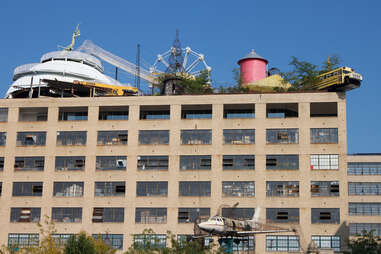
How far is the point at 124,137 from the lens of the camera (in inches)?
3420

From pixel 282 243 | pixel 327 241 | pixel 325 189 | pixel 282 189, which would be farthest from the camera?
pixel 282 189

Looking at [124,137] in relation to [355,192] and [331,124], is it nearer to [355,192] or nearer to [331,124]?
[331,124]

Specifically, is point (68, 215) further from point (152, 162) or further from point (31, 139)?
point (152, 162)

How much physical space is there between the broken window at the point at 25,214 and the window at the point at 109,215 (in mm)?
8715

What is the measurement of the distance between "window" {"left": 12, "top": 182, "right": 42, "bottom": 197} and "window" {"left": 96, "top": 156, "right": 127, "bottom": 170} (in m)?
9.27

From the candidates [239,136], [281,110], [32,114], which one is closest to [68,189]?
[32,114]

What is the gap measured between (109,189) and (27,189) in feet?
40.6

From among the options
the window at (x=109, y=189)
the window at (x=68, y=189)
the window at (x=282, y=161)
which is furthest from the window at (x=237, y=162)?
the window at (x=68, y=189)

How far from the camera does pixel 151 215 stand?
8306 cm

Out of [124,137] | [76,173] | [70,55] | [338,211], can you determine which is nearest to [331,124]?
[338,211]

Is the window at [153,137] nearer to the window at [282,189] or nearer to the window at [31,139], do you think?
the window at [31,139]

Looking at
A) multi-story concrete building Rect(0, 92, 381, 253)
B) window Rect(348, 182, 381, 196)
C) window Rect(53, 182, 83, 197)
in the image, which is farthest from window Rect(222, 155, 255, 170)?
window Rect(348, 182, 381, 196)

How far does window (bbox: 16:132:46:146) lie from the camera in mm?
88438

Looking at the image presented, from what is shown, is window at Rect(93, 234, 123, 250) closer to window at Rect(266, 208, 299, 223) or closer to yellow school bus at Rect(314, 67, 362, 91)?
window at Rect(266, 208, 299, 223)
